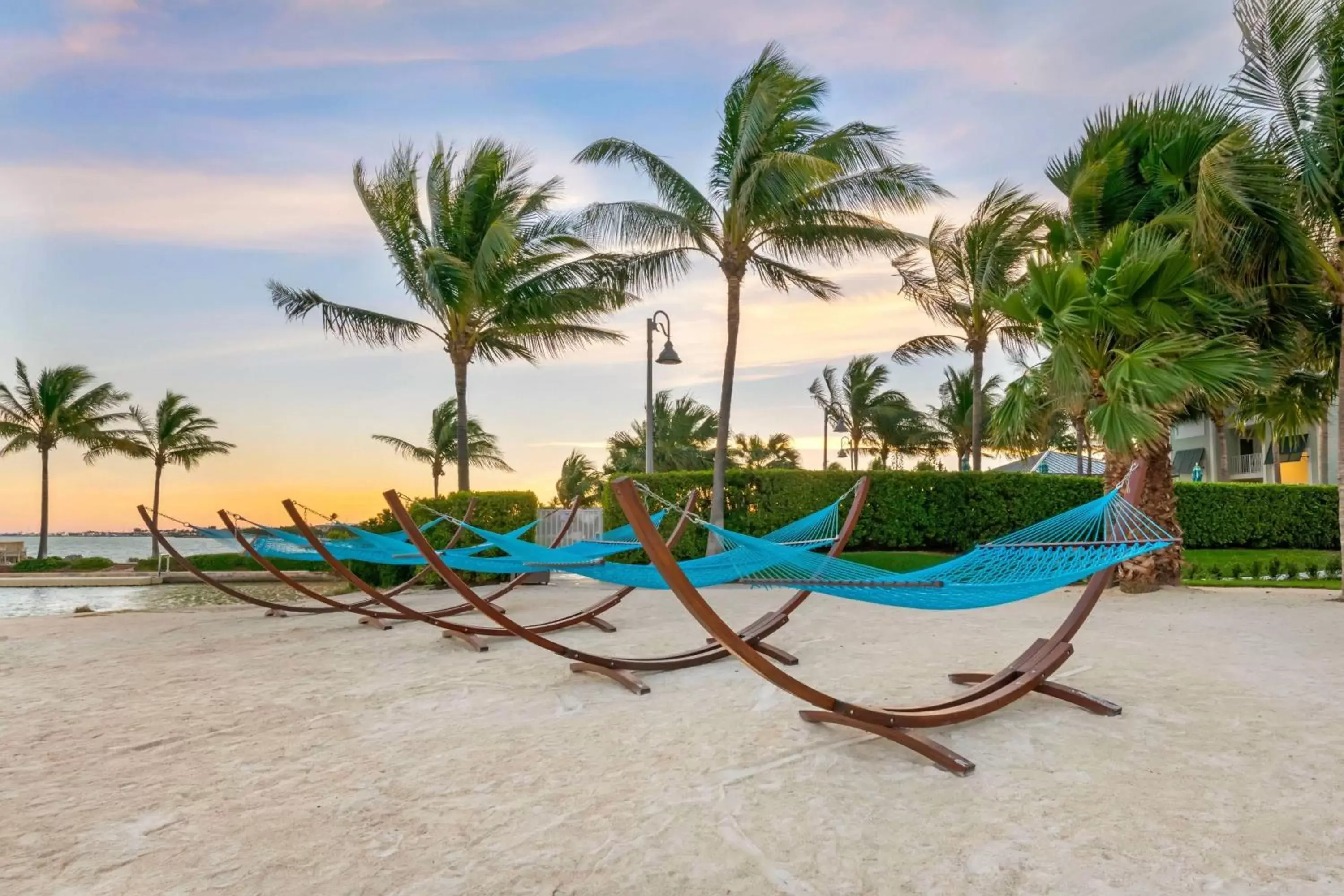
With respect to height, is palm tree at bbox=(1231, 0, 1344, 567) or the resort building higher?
palm tree at bbox=(1231, 0, 1344, 567)

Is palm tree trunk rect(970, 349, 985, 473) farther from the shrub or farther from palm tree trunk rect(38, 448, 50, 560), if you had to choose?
palm tree trunk rect(38, 448, 50, 560)

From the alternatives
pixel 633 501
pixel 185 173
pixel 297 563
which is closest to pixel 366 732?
pixel 633 501

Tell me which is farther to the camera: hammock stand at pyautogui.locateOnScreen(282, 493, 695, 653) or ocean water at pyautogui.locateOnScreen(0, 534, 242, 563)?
ocean water at pyautogui.locateOnScreen(0, 534, 242, 563)

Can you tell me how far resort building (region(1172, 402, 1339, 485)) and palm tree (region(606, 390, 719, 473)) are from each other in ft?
50.5

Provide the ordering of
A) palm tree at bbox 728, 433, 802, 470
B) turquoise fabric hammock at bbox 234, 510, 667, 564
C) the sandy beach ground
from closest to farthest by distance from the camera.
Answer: the sandy beach ground < turquoise fabric hammock at bbox 234, 510, 667, 564 < palm tree at bbox 728, 433, 802, 470

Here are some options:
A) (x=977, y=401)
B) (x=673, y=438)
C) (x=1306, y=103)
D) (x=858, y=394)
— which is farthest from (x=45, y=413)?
(x=1306, y=103)

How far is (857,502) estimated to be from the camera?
188 inches

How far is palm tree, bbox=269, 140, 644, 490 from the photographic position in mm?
13148

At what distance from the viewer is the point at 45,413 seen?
23.5 metres

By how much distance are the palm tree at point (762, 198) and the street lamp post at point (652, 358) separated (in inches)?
47.8

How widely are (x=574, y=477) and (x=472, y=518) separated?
22810mm

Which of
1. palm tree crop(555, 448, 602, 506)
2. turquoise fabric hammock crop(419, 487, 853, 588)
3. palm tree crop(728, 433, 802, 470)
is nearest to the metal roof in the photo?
palm tree crop(728, 433, 802, 470)

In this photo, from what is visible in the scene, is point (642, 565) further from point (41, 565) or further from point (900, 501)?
point (41, 565)

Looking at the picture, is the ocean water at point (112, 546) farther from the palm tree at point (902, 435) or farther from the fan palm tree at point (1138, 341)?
the fan palm tree at point (1138, 341)
